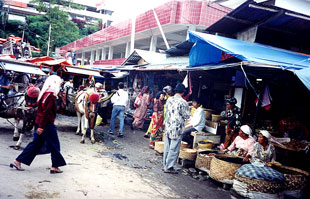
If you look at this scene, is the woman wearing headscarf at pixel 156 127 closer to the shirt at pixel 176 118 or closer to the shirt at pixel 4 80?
the shirt at pixel 176 118

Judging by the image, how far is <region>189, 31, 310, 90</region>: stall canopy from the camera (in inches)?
207

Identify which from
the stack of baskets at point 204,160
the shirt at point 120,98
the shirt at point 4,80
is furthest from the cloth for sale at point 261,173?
the shirt at point 4,80

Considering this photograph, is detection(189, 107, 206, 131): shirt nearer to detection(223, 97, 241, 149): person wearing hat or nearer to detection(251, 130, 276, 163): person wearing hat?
detection(223, 97, 241, 149): person wearing hat

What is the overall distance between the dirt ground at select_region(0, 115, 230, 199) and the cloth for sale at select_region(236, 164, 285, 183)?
0.77m

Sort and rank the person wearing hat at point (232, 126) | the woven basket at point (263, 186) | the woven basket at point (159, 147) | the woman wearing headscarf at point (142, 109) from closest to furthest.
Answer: the woven basket at point (263, 186) → the person wearing hat at point (232, 126) → the woven basket at point (159, 147) → the woman wearing headscarf at point (142, 109)

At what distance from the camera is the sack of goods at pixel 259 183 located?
4.48 metres

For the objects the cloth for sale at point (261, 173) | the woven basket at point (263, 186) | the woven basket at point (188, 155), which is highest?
the cloth for sale at point (261, 173)

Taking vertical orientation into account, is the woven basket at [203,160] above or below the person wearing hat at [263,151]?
below

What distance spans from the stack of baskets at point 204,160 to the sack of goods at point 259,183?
139 cm

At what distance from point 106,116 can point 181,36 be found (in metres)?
9.94

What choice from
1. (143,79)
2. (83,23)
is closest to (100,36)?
(143,79)

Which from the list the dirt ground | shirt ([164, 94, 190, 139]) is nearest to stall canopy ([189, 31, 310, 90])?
shirt ([164, 94, 190, 139])

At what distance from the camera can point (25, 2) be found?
215 ft

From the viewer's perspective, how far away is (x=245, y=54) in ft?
18.6
